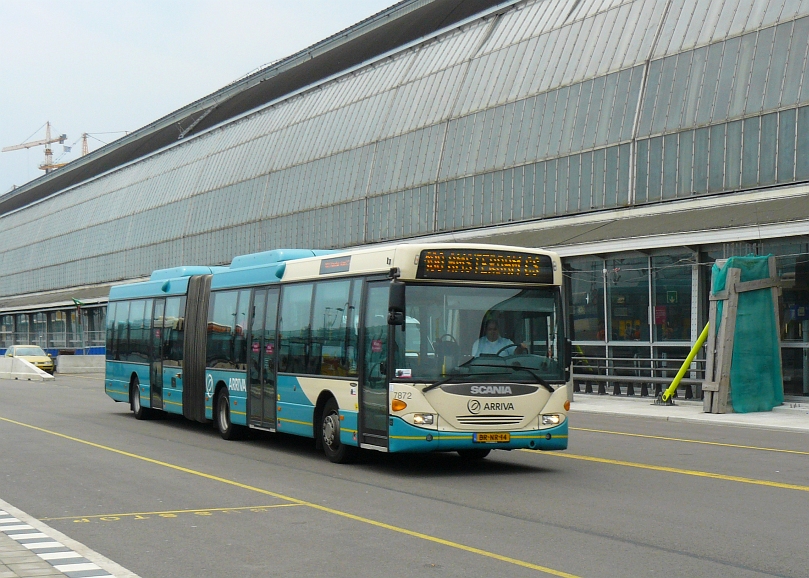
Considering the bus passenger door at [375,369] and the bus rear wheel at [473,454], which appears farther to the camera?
the bus rear wheel at [473,454]

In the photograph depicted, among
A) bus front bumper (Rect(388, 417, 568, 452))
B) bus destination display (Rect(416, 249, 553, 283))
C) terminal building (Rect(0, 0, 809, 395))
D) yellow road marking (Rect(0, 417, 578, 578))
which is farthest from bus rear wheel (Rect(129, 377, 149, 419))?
terminal building (Rect(0, 0, 809, 395))

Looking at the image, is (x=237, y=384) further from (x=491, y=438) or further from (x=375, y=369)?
(x=491, y=438)

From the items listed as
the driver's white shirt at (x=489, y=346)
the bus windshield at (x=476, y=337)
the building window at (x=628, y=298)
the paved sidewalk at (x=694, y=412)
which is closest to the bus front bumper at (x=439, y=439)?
the bus windshield at (x=476, y=337)

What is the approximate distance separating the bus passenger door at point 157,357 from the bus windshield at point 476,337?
10.9m

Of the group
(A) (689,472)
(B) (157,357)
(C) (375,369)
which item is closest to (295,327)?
(C) (375,369)

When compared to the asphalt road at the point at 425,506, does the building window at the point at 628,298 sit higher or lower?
higher

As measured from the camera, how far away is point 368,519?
10812mm

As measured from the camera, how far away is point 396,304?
1427 cm

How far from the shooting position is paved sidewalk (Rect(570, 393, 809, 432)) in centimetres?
2297

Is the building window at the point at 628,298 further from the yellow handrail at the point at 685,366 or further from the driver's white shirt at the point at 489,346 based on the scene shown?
the driver's white shirt at the point at 489,346

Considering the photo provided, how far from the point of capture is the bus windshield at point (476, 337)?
1434cm

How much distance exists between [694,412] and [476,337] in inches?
506

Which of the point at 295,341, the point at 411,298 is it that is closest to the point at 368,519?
the point at 411,298

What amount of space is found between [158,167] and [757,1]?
148 feet
